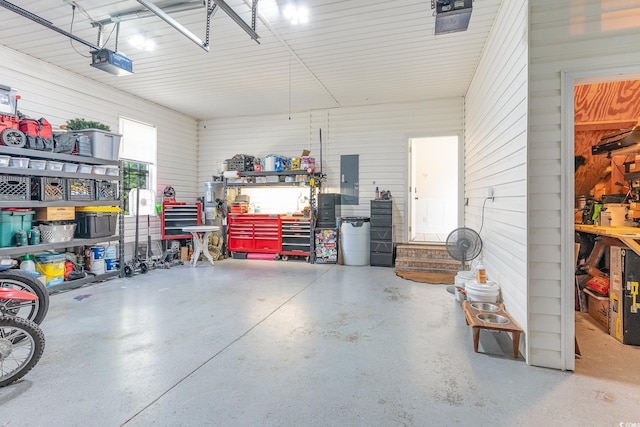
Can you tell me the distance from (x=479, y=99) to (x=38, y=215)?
6.28 metres

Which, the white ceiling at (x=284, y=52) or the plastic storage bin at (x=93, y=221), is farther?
the plastic storage bin at (x=93, y=221)

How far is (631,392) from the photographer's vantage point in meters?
1.98

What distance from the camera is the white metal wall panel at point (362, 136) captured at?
6.32 meters

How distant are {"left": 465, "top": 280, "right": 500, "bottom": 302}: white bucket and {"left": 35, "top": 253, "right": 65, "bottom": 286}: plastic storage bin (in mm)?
5295

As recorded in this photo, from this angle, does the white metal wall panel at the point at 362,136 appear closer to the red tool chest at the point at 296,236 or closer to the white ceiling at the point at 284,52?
the white ceiling at the point at 284,52

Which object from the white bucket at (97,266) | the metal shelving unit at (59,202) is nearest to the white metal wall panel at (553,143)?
the metal shelving unit at (59,202)

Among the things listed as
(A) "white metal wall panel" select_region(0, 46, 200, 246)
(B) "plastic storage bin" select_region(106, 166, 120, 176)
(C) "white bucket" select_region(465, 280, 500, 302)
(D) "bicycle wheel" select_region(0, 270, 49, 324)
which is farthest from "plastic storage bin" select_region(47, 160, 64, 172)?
(C) "white bucket" select_region(465, 280, 500, 302)

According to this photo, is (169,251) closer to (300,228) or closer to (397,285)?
(300,228)

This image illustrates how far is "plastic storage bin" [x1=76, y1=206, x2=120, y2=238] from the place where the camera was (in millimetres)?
4566

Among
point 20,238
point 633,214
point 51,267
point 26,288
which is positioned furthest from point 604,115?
point 51,267

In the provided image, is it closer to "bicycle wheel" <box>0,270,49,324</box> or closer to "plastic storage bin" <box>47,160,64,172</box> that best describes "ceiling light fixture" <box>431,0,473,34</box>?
"bicycle wheel" <box>0,270,49,324</box>

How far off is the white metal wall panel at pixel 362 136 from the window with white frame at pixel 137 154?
5.48 feet

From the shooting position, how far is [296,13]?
11.1 feet

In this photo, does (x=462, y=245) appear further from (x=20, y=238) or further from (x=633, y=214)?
(x=20, y=238)
